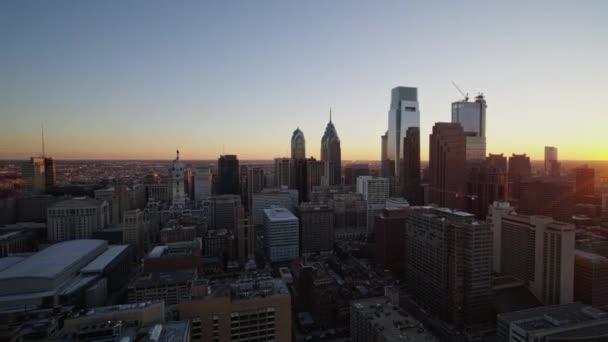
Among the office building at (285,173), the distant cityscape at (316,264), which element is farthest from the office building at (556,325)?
the office building at (285,173)

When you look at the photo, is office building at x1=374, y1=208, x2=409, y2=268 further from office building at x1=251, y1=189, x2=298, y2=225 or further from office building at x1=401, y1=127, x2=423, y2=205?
office building at x1=401, y1=127, x2=423, y2=205

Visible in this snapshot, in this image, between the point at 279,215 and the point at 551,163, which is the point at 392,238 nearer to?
the point at 279,215

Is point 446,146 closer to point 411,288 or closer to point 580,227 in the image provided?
point 580,227

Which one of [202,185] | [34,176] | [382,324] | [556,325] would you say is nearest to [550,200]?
[556,325]

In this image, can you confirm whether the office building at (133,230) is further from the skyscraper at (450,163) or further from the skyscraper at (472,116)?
the skyscraper at (472,116)

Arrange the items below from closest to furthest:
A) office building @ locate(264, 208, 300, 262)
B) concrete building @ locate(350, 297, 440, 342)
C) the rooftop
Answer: concrete building @ locate(350, 297, 440, 342) < office building @ locate(264, 208, 300, 262) < the rooftop

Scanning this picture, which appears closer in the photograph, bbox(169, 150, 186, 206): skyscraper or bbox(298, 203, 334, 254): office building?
bbox(298, 203, 334, 254): office building

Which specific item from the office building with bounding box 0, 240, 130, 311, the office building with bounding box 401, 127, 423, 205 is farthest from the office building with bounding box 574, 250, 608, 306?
the office building with bounding box 401, 127, 423, 205
